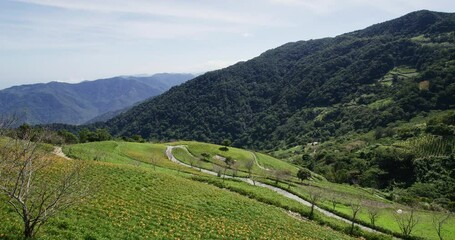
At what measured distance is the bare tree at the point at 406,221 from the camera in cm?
4688

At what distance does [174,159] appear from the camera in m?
95.9

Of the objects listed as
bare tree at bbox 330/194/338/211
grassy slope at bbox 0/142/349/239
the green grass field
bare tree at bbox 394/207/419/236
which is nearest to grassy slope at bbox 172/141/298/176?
→ bare tree at bbox 330/194/338/211

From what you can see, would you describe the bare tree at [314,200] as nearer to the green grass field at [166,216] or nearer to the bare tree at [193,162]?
the green grass field at [166,216]

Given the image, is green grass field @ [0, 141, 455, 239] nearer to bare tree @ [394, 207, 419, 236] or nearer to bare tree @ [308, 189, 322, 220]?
bare tree @ [394, 207, 419, 236]

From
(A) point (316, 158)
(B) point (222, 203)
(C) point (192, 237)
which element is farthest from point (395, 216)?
(A) point (316, 158)

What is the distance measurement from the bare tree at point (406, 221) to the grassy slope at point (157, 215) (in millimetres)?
14307

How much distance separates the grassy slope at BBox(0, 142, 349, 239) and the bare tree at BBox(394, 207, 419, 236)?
46.9ft

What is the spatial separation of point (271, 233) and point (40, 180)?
73.2 ft

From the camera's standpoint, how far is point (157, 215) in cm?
3078

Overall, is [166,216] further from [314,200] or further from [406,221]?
[406,221]

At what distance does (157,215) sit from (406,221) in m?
39.9

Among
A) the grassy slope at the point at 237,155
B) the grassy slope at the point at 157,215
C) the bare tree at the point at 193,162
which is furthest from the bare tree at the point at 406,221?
the bare tree at the point at 193,162

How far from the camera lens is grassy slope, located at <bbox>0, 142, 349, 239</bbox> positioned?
24656 millimetres

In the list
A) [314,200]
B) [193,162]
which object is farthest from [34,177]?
[193,162]
